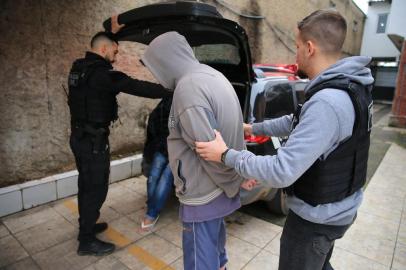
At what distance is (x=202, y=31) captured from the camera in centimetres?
246

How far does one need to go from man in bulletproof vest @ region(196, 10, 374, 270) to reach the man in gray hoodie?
0.14 metres

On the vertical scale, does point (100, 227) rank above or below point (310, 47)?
below

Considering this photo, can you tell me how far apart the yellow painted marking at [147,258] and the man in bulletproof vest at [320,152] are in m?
1.49

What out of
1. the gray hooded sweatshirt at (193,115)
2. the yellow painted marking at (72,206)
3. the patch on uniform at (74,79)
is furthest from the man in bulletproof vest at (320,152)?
the yellow painted marking at (72,206)

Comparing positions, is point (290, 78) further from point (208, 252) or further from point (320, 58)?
point (208, 252)

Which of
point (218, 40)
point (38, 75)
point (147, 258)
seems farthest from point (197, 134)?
point (38, 75)

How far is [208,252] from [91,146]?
5.10ft

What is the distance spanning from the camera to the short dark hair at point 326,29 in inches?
53.9

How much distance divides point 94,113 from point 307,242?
2025 millimetres

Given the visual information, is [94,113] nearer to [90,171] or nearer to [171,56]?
[90,171]

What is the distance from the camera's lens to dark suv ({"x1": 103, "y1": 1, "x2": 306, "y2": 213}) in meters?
2.07

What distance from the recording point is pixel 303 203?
148cm

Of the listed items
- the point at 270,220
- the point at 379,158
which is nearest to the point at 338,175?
the point at 270,220

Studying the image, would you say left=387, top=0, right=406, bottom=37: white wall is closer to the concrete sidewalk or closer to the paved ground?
the paved ground
